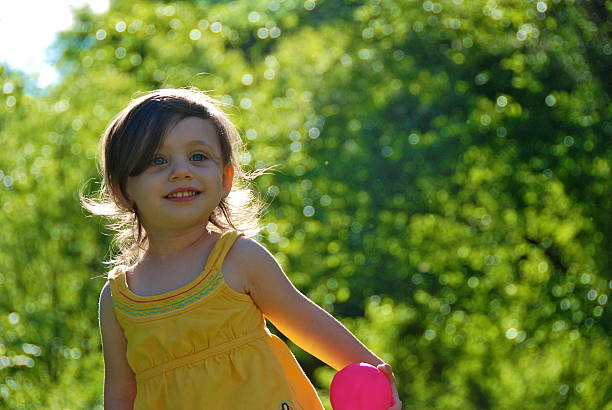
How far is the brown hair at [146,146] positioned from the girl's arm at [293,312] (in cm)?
22

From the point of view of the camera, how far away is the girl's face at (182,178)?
1.98m

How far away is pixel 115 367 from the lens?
208cm

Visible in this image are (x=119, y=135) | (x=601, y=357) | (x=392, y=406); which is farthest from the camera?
(x=601, y=357)

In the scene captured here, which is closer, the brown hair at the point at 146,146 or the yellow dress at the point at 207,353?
the yellow dress at the point at 207,353

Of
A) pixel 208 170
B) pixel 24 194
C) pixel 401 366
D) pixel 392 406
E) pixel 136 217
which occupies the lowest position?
pixel 401 366

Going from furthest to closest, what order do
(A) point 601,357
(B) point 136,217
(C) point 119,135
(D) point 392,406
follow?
(A) point 601,357 → (B) point 136,217 → (C) point 119,135 → (D) point 392,406

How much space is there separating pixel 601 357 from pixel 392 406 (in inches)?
94.4

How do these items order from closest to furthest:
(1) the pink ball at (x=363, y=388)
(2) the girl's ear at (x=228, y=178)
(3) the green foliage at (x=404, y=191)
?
(1) the pink ball at (x=363, y=388)
(2) the girl's ear at (x=228, y=178)
(3) the green foliage at (x=404, y=191)

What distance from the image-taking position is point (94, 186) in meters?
4.46

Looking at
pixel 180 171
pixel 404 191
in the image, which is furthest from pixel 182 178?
pixel 404 191

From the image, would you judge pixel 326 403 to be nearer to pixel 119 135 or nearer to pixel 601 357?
pixel 601 357

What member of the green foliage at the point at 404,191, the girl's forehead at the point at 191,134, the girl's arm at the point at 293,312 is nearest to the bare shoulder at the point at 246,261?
the girl's arm at the point at 293,312

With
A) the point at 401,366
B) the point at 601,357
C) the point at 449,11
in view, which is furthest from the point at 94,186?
the point at 601,357

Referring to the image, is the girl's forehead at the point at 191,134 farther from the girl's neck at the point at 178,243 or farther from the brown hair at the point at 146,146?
the girl's neck at the point at 178,243
